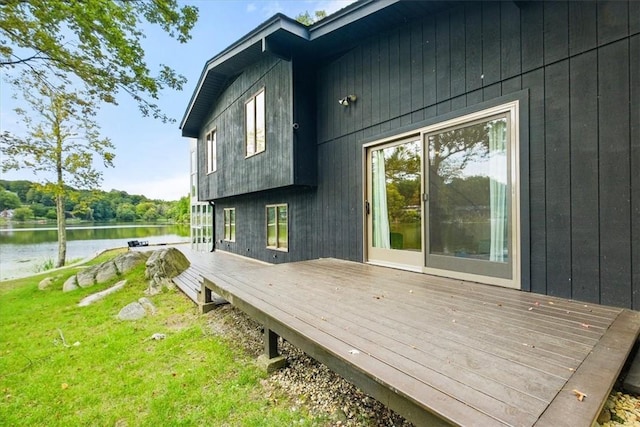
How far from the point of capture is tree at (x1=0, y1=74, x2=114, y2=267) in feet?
36.1

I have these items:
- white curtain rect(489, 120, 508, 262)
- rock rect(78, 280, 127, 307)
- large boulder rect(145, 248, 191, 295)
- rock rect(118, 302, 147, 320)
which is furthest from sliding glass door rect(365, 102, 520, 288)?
rock rect(78, 280, 127, 307)

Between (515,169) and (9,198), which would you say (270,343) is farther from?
(9,198)

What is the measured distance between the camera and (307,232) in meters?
6.36

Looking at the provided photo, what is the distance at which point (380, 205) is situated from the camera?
461cm

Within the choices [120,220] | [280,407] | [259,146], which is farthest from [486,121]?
[120,220]

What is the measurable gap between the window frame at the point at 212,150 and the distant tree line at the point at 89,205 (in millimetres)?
6814

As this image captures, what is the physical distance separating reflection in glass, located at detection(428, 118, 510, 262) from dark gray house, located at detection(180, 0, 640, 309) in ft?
0.05

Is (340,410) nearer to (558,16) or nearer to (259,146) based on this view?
(558,16)

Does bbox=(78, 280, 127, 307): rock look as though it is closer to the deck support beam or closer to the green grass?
the green grass

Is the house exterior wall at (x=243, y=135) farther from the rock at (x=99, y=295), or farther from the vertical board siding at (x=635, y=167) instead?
the vertical board siding at (x=635, y=167)

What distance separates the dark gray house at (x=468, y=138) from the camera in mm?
2494

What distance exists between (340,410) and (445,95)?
3.58 metres

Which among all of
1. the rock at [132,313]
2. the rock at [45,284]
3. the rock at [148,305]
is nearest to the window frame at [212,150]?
the rock at [45,284]

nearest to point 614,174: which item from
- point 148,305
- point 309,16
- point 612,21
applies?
point 612,21
